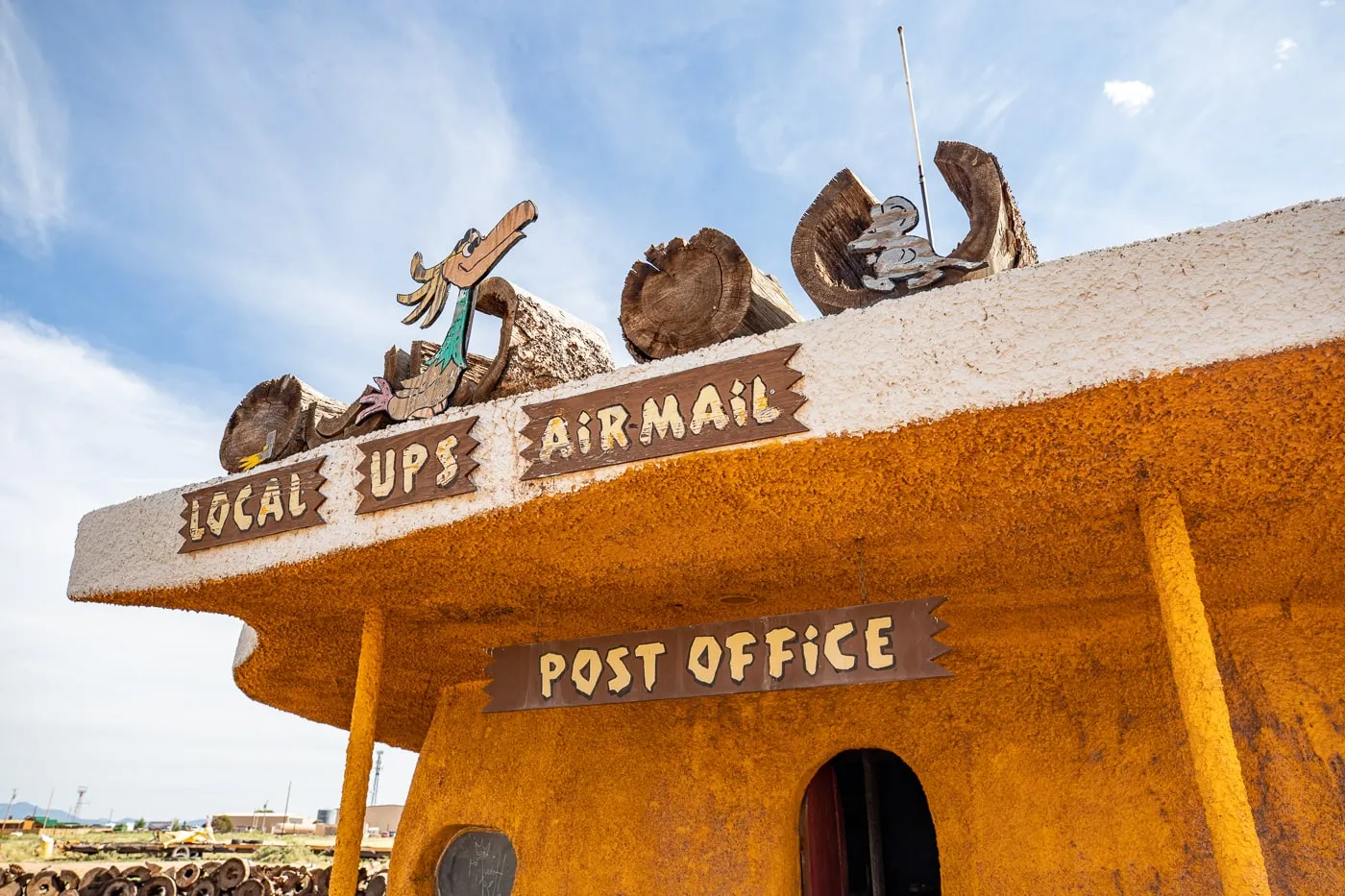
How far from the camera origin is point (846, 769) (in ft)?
27.4

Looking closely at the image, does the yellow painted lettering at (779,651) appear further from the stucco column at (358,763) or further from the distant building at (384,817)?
the distant building at (384,817)

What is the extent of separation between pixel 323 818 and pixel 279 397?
4643 cm

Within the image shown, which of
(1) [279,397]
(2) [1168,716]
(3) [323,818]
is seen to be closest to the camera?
(2) [1168,716]

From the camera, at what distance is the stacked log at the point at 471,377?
17.6 ft

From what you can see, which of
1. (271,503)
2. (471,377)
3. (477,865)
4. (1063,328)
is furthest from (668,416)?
(477,865)

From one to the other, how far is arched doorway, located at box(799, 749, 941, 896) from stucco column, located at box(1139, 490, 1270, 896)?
340 centimetres

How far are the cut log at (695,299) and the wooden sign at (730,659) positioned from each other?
4.58ft

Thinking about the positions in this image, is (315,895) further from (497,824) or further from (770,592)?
(770,592)

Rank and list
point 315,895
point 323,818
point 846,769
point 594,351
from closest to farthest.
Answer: point 594,351 → point 846,769 → point 315,895 → point 323,818

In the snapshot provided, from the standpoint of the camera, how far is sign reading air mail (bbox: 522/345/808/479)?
390cm

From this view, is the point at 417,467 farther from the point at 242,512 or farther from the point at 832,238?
the point at 832,238

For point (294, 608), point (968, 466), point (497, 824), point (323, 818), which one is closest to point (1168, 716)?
point (968, 466)

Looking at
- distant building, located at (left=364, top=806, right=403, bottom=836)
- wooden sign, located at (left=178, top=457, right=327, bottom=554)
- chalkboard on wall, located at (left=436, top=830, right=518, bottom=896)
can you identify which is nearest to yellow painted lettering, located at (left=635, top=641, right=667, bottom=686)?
wooden sign, located at (left=178, top=457, right=327, bottom=554)

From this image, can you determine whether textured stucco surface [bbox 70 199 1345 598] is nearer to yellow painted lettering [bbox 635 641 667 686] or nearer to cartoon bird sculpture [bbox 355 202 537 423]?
yellow painted lettering [bbox 635 641 667 686]
